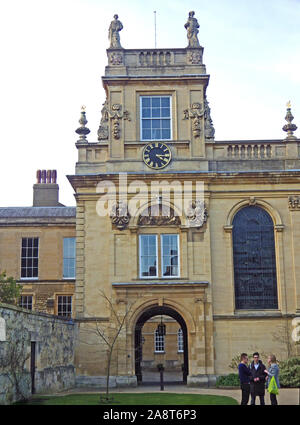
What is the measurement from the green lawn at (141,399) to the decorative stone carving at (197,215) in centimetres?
860

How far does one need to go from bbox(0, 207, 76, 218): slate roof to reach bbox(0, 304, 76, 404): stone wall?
1209 centimetres

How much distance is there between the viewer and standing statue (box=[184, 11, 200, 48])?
31.8 meters

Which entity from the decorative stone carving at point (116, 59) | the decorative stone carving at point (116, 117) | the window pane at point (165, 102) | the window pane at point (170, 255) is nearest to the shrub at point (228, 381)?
the window pane at point (170, 255)

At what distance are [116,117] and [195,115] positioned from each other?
3848mm

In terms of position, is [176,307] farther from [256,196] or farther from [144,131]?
[144,131]

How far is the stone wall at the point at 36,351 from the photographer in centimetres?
1983

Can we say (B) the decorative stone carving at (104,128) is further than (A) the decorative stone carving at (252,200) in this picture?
Yes

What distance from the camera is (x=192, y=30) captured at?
105 ft

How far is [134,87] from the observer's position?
31.2m

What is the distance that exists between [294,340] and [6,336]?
1408 cm

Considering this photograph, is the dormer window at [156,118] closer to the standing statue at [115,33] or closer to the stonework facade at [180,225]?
the stonework facade at [180,225]

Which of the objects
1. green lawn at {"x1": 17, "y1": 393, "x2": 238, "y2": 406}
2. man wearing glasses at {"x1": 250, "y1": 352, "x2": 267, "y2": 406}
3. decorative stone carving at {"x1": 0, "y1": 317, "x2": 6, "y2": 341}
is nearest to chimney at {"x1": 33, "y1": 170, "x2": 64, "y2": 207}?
green lawn at {"x1": 17, "y1": 393, "x2": 238, "y2": 406}

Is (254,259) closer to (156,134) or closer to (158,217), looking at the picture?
(158,217)

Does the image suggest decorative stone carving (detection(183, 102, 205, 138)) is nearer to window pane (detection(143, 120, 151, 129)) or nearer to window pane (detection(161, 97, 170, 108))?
window pane (detection(161, 97, 170, 108))
